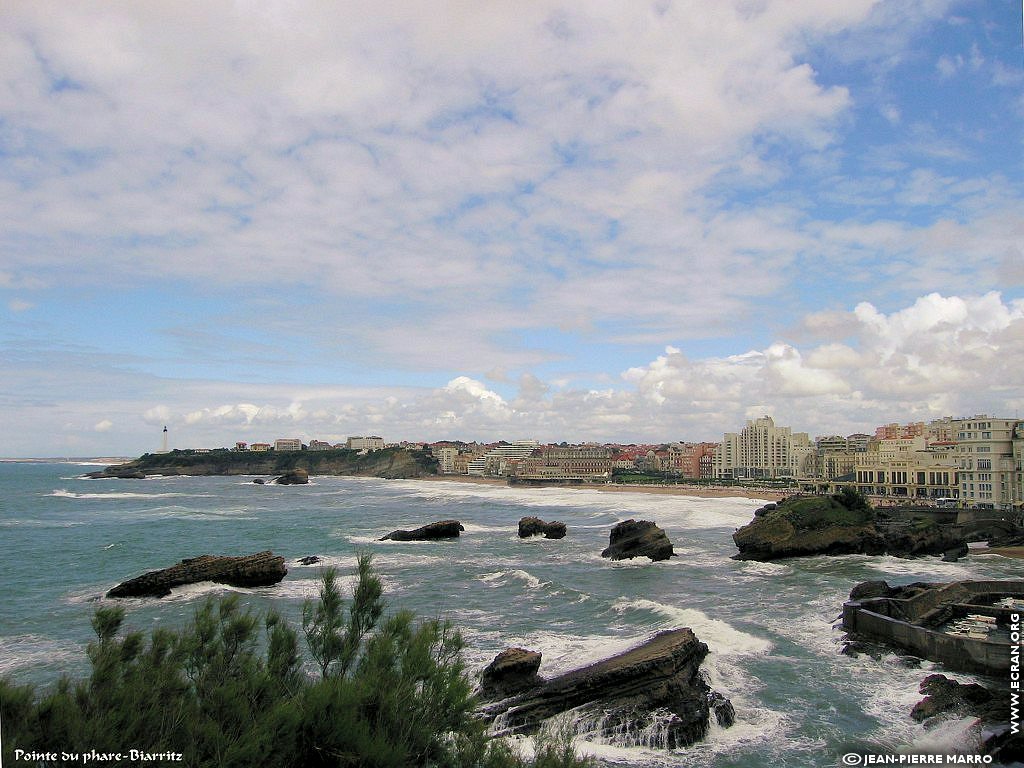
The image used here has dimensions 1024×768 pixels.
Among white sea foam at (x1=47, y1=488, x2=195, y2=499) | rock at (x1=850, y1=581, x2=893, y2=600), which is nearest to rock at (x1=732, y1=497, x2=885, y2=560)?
rock at (x1=850, y1=581, x2=893, y2=600)

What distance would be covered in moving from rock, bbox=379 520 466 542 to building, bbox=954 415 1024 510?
5299 centimetres

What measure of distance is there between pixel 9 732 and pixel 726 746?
14011 mm

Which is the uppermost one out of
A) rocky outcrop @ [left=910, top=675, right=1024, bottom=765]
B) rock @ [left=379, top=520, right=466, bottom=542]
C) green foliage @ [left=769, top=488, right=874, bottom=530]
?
green foliage @ [left=769, top=488, right=874, bottom=530]

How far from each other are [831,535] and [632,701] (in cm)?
3572

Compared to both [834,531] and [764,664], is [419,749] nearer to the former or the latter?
[764,664]

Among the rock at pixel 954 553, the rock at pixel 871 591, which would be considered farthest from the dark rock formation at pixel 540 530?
the rock at pixel 871 591

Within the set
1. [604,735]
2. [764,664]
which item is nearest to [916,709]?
[764,664]

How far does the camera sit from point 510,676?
1630 centimetres

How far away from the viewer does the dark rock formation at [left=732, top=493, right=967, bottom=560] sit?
43159mm

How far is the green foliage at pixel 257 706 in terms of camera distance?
22.4ft

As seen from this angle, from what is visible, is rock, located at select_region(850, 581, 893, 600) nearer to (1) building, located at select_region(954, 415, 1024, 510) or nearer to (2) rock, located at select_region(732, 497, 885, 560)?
A: (2) rock, located at select_region(732, 497, 885, 560)

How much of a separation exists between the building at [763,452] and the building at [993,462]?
302 ft

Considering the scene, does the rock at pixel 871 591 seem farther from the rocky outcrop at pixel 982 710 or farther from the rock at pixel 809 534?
the rock at pixel 809 534

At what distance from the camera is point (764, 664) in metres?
19.9
